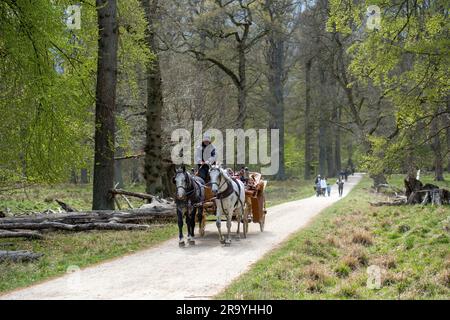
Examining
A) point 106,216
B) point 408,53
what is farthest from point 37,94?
point 408,53

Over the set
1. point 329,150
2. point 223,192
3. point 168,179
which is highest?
point 329,150

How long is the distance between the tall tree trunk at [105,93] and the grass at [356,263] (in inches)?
277

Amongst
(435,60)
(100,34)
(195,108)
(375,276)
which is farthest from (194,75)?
(375,276)

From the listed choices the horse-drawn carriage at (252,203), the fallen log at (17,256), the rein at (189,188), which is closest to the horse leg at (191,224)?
the rein at (189,188)

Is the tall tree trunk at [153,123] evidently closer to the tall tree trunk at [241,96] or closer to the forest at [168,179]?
the forest at [168,179]

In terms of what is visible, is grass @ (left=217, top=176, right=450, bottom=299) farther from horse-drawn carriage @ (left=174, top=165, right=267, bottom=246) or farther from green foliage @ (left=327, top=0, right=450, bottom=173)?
green foliage @ (left=327, top=0, right=450, bottom=173)

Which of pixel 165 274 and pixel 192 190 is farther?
pixel 192 190

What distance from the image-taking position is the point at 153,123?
2248 cm

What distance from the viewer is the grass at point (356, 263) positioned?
881 centimetres

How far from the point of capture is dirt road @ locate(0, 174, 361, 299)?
8.41 m

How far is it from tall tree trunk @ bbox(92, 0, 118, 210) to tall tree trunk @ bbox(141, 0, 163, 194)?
434 cm

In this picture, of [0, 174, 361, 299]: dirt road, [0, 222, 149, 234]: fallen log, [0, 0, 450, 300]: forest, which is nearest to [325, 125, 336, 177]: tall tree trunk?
[0, 0, 450, 300]: forest

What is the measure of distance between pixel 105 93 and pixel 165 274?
9.44 m

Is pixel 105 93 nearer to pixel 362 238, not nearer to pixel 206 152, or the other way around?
pixel 206 152
